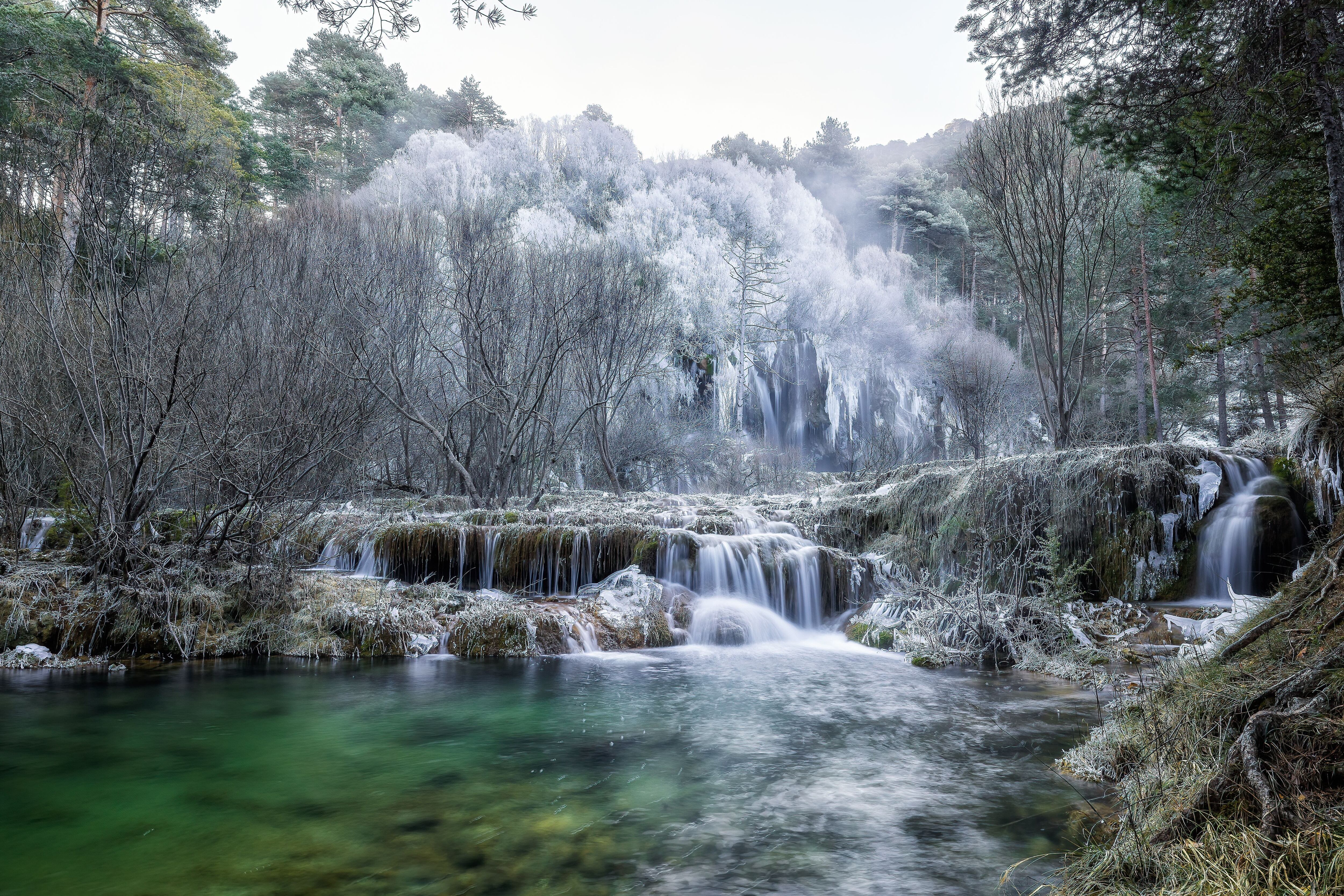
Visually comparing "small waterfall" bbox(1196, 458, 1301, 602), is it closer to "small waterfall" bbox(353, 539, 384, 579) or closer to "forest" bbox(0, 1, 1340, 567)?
"forest" bbox(0, 1, 1340, 567)

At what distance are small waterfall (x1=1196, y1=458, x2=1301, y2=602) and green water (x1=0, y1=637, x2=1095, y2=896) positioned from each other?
335 centimetres

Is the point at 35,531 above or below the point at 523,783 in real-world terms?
above

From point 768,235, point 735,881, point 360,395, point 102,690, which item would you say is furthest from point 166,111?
point 768,235

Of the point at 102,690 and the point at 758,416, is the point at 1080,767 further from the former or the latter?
the point at 758,416

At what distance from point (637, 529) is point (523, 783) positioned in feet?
23.2

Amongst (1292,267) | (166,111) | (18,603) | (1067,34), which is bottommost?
(18,603)

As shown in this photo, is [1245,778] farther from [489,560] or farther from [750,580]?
[489,560]

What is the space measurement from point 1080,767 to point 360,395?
461 inches

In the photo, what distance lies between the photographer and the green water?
3.65 m

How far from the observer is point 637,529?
11.9 m

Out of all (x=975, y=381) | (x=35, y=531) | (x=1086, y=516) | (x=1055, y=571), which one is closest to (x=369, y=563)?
(x=35, y=531)

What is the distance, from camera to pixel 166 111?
48.1 feet

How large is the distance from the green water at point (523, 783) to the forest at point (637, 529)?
0.14 ft

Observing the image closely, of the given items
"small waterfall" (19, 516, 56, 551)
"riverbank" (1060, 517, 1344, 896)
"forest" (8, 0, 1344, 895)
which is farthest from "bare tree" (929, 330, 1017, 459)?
"small waterfall" (19, 516, 56, 551)
